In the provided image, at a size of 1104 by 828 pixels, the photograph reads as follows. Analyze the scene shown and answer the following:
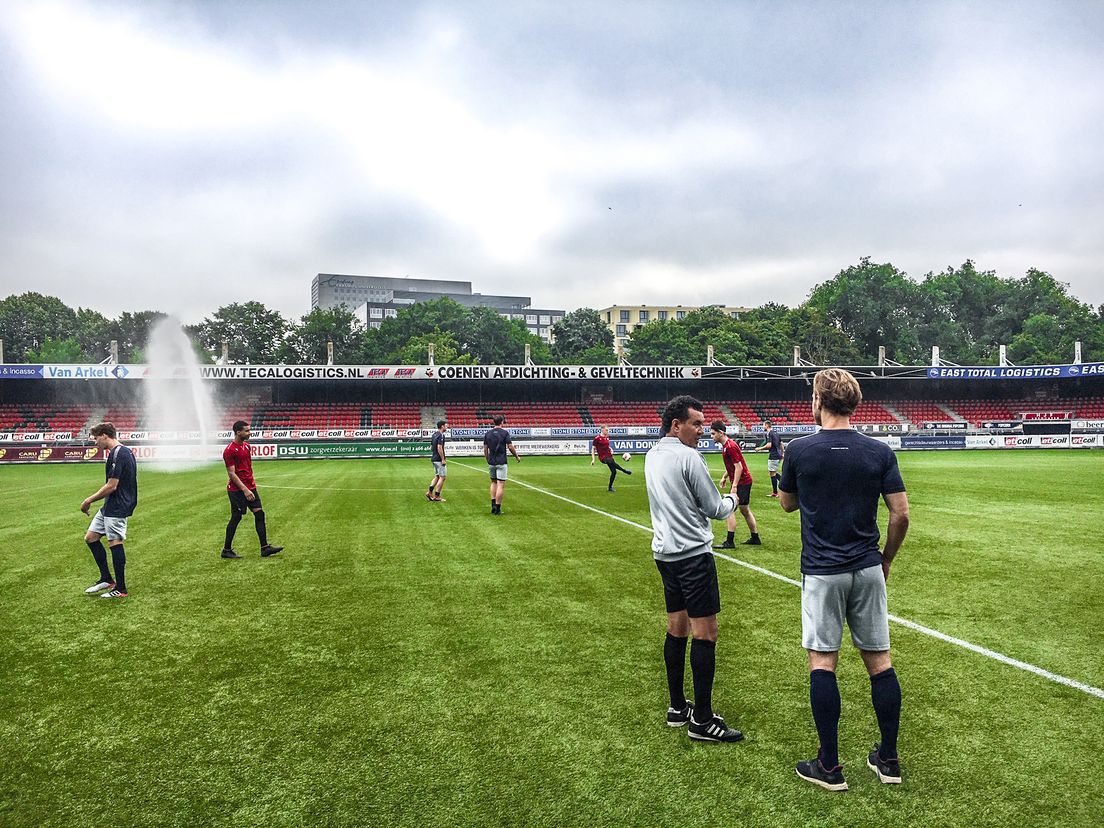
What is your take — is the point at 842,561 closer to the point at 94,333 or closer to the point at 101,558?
the point at 101,558

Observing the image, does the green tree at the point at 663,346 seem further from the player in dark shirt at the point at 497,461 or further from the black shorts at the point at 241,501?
the black shorts at the point at 241,501

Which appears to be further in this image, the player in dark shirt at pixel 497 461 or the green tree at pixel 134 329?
the green tree at pixel 134 329

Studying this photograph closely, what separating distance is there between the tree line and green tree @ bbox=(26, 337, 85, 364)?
19 cm

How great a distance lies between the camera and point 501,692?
5.49 m

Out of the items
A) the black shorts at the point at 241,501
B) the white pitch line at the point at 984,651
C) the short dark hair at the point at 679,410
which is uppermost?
the short dark hair at the point at 679,410

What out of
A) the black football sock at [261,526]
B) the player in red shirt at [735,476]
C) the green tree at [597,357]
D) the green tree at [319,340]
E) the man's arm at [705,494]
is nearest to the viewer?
the man's arm at [705,494]

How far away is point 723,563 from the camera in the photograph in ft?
33.5

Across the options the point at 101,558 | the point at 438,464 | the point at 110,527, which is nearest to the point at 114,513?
the point at 110,527

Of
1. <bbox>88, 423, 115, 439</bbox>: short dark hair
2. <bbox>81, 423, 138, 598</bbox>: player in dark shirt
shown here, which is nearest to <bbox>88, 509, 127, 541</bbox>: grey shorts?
<bbox>81, 423, 138, 598</bbox>: player in dark shirt

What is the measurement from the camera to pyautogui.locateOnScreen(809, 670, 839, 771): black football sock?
13.1ft

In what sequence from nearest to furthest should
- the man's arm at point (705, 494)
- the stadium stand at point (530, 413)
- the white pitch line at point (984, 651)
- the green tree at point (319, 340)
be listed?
the man's arm at point (705, 494)
the white pitch line at point (984, 651)
the stadium stand at point (530, 413)
the green tree at point (319, 340)

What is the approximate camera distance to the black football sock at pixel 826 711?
3.99m

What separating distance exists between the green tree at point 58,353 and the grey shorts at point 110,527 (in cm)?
8002

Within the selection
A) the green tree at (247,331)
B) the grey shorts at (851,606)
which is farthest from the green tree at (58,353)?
the grey shorts at (851,606)
